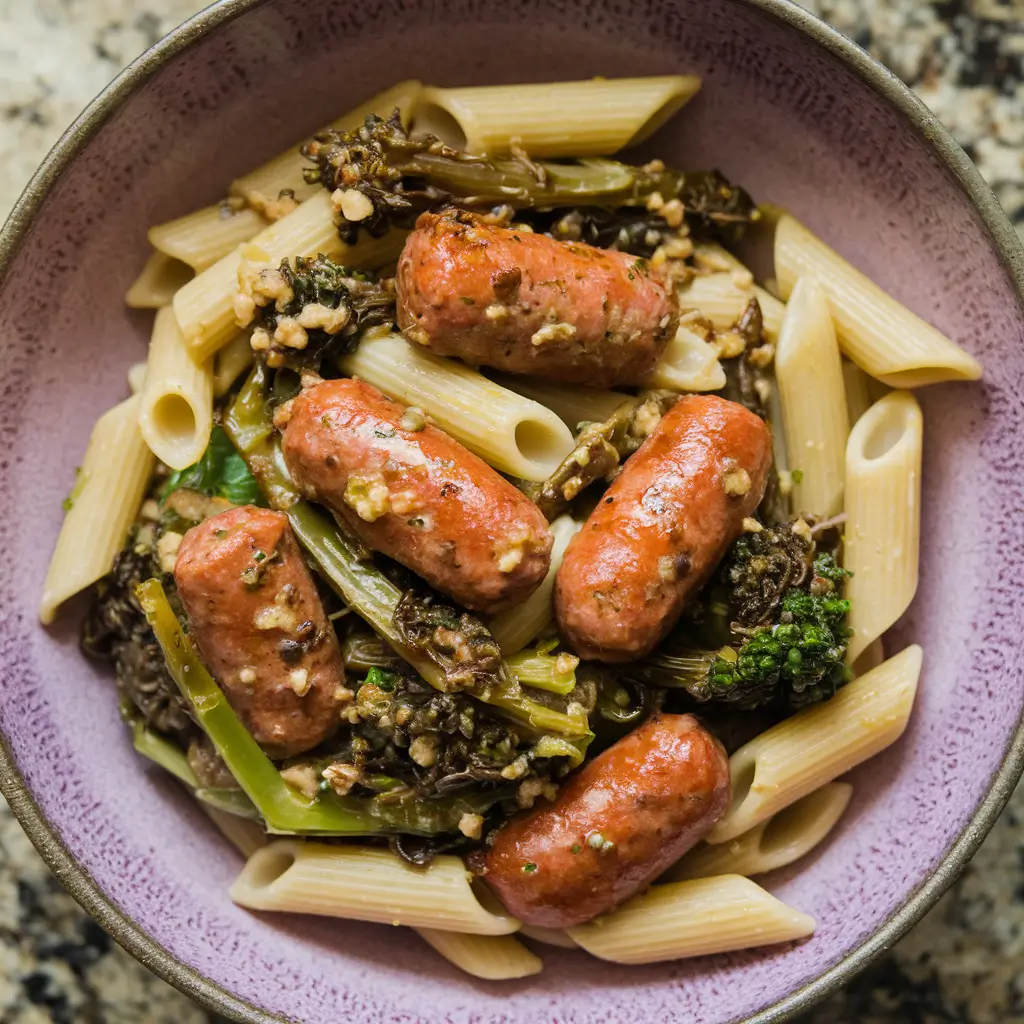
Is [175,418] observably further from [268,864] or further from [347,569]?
[268,864]

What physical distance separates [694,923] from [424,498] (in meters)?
1.27

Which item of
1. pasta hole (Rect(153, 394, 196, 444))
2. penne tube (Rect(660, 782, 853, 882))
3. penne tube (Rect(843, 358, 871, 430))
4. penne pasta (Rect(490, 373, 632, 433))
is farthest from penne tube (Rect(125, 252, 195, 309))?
penne tube (Rect(660, 782, 853, 882))

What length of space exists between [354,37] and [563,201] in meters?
0.71

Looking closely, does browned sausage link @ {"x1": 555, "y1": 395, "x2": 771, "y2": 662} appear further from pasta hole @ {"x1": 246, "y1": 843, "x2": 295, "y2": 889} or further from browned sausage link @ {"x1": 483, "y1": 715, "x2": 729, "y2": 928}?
pasta hole @ {"x1": 246, "y1": 843, "x2": 295, "y2": 889}

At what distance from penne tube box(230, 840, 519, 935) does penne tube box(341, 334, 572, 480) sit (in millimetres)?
1034

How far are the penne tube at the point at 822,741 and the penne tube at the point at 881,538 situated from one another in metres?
0.11

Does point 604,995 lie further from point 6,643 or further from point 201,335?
point 201,335

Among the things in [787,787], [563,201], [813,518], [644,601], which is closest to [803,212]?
[563,201]

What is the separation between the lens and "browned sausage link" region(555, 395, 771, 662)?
94.3 inches

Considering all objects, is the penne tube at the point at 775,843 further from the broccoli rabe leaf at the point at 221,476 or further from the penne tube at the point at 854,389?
the broccoli rabe leaf at the point at 221,476

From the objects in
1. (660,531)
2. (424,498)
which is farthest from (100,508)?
(660,531)

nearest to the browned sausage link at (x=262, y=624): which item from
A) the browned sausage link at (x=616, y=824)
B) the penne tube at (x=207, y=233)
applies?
the browned sausage link at (x=616, y=824)

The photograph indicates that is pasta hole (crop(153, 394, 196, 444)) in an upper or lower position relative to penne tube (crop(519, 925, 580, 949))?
upper

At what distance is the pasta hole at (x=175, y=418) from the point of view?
8.98 ft
